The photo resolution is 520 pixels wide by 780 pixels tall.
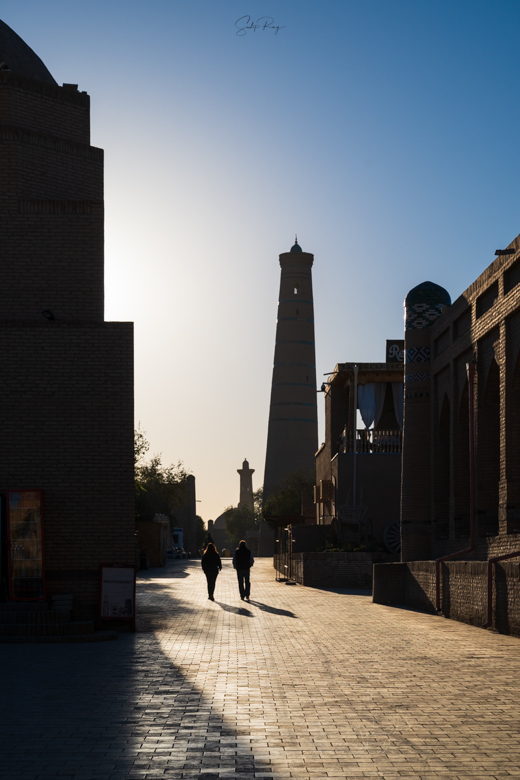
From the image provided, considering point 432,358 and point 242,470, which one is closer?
point 432,358

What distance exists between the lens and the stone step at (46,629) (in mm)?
12797

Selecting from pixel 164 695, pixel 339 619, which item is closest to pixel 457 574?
pixel 339 619

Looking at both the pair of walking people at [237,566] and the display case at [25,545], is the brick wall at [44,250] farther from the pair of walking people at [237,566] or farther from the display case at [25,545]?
the pair of walking people at [237,566]

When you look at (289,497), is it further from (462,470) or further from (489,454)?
(489,454)

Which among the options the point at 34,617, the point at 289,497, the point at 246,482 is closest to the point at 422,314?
the point at 34,617

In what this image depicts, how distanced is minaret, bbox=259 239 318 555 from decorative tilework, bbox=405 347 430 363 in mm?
39792

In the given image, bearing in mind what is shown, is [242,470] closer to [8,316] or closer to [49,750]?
[8,316]

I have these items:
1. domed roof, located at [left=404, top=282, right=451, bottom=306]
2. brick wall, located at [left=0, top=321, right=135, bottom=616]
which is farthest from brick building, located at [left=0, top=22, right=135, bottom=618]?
domed roof, located at [left=404, top=282, right=451, bottom=306]

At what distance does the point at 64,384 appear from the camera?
47.5 feet

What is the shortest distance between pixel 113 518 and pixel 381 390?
83.2ft

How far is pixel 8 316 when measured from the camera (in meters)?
15.4

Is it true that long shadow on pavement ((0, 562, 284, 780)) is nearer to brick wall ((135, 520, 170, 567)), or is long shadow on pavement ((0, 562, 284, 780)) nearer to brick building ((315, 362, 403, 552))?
brick building ((315, 362, 403, 552))

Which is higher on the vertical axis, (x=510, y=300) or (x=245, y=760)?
(x=510, y=300)

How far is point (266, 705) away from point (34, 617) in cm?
685
